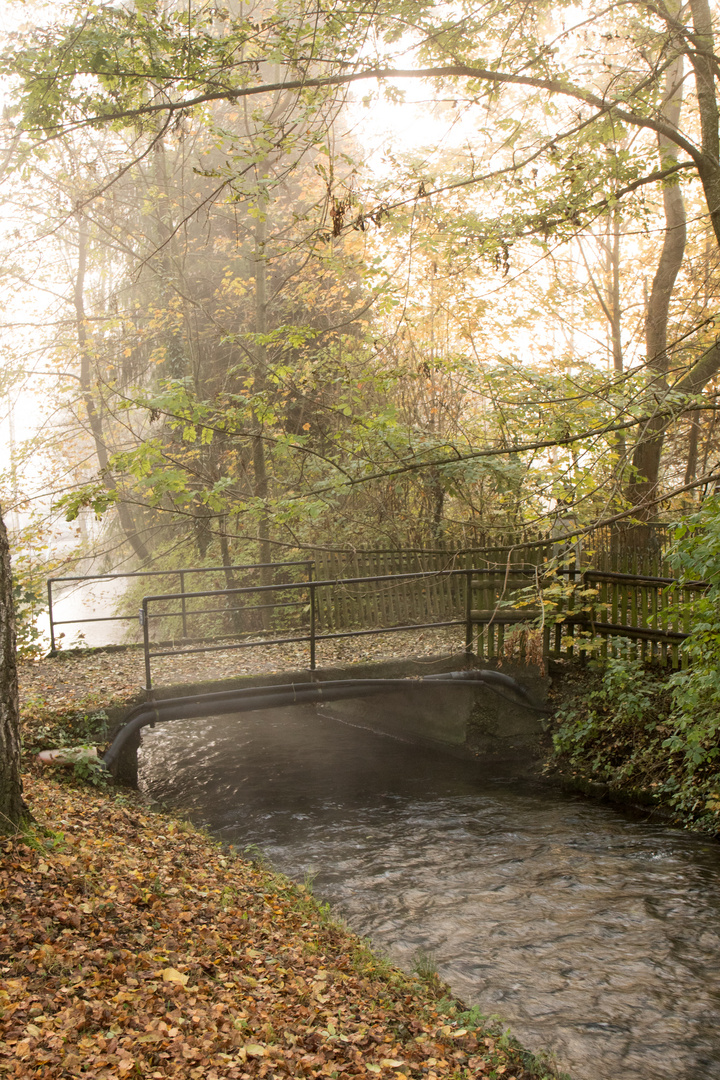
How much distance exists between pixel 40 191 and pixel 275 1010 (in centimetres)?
1765

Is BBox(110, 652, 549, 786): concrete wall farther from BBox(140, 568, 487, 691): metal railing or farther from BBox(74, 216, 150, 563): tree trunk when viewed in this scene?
BBox(74, 216, 150, 563): tree trunk

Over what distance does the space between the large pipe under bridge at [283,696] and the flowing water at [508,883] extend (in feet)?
3.76

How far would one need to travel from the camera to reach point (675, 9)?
32.6 ft

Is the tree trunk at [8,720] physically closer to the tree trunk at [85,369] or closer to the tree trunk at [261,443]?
the tree trunk at [261,443]

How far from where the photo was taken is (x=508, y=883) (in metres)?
7.11

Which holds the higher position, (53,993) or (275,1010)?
(53,993)

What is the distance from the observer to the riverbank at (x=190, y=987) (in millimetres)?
3500

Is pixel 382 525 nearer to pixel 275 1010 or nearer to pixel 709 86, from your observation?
pixel 709 86

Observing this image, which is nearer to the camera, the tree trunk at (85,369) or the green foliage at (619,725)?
the green foliage at (619,725)

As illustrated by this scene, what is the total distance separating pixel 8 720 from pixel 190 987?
216cm

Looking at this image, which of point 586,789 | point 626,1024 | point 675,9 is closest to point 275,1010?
point 626,1024

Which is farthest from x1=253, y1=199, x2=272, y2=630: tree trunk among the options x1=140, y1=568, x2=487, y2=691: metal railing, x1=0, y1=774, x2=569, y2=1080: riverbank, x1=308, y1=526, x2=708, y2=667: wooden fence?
x1=0, y1=774, x2=569, y2=1080: riverbank

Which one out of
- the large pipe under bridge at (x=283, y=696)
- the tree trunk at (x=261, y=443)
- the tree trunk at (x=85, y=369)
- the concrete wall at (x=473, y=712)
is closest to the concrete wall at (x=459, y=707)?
the concrete wall at (x=473, y=712)

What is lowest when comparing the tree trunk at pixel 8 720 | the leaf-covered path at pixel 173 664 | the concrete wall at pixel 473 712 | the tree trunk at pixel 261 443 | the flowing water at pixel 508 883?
the flowing water at pixel 508 883
